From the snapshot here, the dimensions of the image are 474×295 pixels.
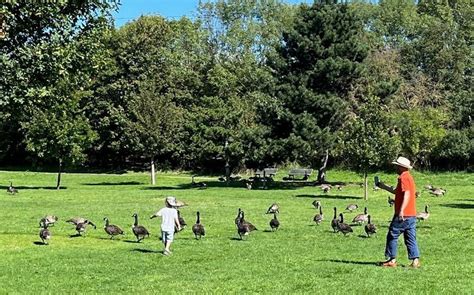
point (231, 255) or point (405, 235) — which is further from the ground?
point (405, 235)

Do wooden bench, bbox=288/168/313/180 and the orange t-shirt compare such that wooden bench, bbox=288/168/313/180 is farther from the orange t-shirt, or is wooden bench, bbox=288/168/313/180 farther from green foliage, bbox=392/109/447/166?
the orange t-shirt

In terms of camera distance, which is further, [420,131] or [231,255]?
[420,131]

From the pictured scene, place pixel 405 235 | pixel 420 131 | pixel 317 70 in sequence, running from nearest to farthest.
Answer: pixel 405 235 < pixel 317 70 < pixel 420 131

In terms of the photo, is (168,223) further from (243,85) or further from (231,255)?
(243,85)

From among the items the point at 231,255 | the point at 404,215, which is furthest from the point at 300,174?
the point at 404,215

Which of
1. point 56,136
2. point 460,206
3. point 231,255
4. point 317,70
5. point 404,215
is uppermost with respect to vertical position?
point 317,70

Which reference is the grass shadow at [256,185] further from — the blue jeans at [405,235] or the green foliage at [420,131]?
the blue jeans at [405,235]

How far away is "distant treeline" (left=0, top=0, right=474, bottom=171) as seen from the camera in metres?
22.7

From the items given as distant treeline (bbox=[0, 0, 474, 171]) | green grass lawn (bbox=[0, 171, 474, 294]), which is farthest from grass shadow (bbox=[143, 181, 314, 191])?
green grass lawn (bbox=[0, 171, 474, 294])

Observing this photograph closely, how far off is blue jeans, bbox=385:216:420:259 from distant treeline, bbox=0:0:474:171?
489 inches

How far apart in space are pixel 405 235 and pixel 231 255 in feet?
18.3

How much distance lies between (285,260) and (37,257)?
7.23 meters

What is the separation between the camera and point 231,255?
17969 mm

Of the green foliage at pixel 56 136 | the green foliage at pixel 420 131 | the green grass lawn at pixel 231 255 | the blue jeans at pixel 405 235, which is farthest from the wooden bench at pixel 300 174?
the blue jeans at pixel 405 235
